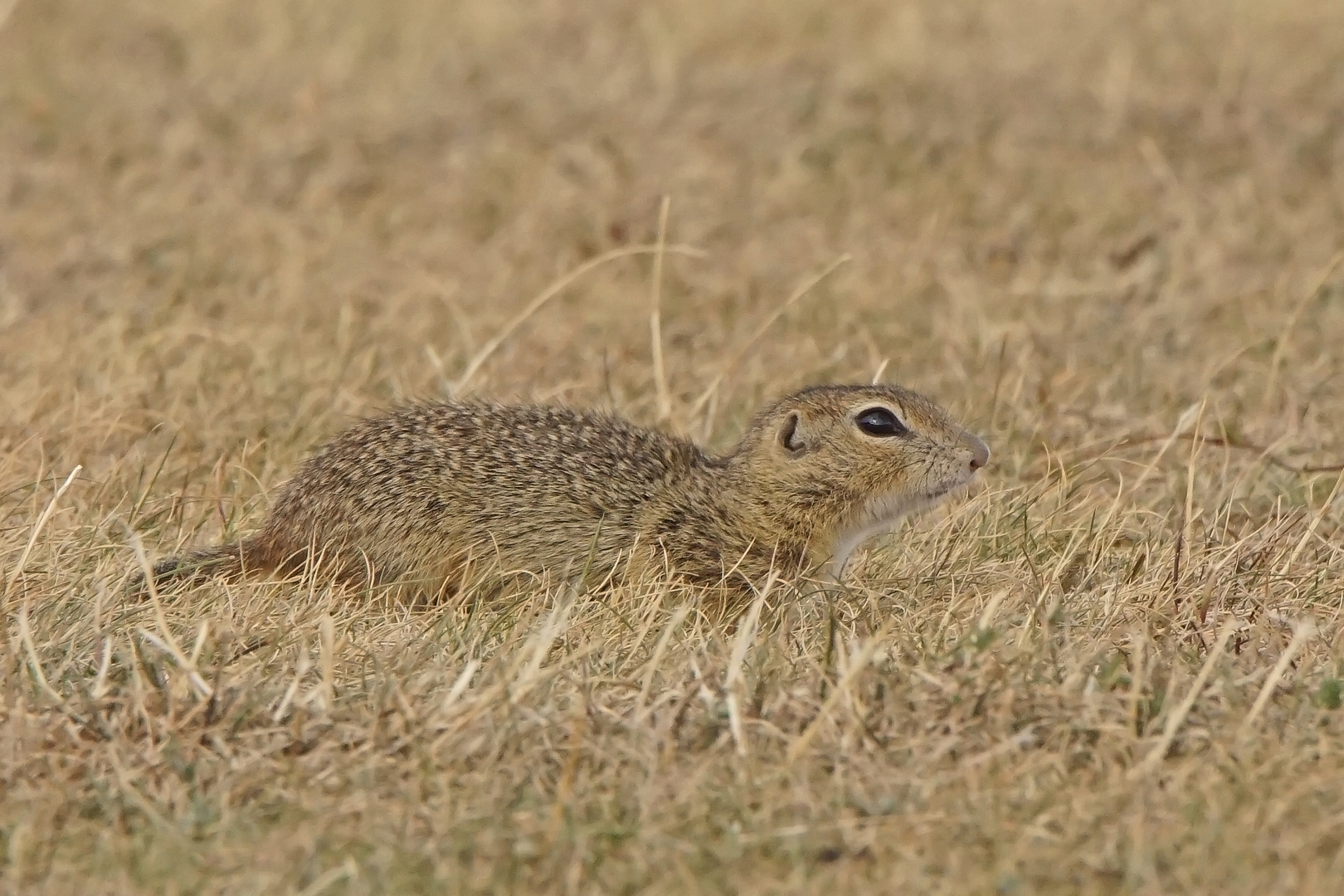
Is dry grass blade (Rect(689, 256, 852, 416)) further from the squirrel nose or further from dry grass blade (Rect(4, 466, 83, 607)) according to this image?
dry grass blade (Rect(4, 466, 83, 607))

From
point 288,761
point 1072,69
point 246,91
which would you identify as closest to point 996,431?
point 288,761

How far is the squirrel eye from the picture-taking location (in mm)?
5336

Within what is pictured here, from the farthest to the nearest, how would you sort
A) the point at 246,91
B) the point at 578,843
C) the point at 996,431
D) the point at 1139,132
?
the point at 246,91 < the point at 1139,132 < the point at 996,431 < the point at 578,843

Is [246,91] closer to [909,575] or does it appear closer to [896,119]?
[896,119]

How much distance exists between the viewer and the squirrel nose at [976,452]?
17.4ft

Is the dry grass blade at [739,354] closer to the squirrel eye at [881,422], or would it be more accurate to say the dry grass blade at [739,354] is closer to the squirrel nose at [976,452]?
the squirrel eye at [881,422]

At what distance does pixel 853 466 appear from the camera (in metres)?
5.32

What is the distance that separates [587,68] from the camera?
11.2m

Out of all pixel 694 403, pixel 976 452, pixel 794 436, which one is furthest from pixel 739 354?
pixel 976 452

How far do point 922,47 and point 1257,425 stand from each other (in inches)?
202

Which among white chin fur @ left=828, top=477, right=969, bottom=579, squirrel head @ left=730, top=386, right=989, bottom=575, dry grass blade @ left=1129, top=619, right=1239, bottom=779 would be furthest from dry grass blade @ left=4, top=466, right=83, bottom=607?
dry grass blade @ left=1129, top=619, right=1239, bottom=779

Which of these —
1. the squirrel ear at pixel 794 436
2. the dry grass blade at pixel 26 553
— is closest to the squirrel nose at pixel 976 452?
the squirrel ear at pixel 794 436

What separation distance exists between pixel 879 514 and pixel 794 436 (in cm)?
30

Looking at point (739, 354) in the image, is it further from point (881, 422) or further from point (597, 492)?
point (597, 492)
